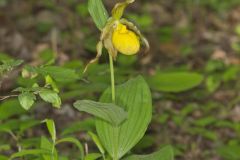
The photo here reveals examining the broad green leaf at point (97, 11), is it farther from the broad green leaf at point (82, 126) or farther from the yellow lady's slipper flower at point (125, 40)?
the broad green leaf at point (82, 126)

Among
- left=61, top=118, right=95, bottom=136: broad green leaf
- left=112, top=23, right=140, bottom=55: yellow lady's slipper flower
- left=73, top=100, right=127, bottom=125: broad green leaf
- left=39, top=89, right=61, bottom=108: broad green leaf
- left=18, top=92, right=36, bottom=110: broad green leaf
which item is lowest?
left=61, top=118, right=95, bottom=136: broad green leaf

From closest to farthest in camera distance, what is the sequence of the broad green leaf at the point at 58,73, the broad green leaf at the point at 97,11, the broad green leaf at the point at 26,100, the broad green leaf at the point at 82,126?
1. the broad green leaf at the point at 26,100
2. the broad green leaf at the point at 58,73
3. the broad green leaf at the point at 97,11
4. the broad green leaf at the point at 82,126

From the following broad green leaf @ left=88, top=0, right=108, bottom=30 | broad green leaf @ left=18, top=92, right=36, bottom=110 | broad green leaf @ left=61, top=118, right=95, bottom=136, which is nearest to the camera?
broad green leaf @ left=18, top=92, right=36, bottom=110

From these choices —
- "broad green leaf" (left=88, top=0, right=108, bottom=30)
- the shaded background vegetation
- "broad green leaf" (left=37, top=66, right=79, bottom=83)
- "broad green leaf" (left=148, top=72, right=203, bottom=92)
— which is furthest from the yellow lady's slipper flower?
"broad green leaf" (left=148, top=72, right=203, bottom=92)

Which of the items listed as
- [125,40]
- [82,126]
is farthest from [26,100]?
[82,126]

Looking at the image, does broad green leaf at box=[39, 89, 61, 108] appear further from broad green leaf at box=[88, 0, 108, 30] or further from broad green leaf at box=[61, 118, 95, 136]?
broad green leaf at box=[61, 118, 95, 136]

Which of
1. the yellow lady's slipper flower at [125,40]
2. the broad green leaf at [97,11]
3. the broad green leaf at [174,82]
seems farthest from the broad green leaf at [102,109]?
the broad green leaf at [174,82]

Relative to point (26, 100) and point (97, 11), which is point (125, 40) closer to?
point (97, 11)
